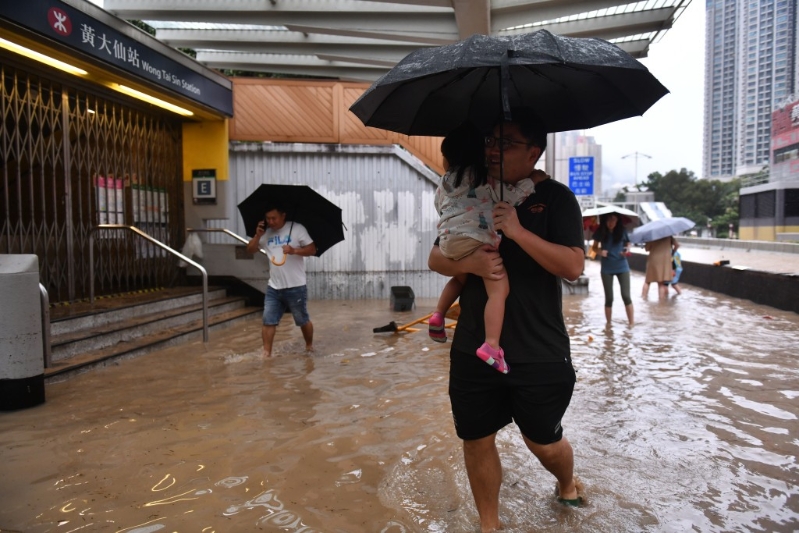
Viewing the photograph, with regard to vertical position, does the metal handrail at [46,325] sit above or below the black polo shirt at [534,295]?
below

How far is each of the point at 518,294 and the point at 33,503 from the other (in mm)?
2598

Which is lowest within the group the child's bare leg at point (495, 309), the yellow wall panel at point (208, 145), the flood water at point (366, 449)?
the flood water at point (366, 449)

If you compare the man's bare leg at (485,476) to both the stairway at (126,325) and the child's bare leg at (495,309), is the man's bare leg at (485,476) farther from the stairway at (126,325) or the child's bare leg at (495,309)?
the stairway at (126,325)

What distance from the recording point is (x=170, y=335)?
23.5 ft

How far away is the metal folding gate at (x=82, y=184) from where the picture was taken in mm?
7262

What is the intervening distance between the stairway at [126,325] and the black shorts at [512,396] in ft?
14.1

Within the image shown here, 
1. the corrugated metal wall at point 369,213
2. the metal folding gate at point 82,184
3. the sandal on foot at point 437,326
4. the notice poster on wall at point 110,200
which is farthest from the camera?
the corrugated metal wall at point 369,213

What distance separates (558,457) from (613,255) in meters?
6.37

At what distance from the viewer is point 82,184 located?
27.4ft

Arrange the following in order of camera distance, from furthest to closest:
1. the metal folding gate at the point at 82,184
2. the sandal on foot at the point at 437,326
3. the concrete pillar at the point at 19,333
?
the metal folding gate at the point at 82,184, the concrete pillar at the point at 19,333, the sandal on foot at the point at 437,326

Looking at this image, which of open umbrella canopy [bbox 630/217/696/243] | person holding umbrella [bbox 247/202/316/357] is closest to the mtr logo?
person holding umbrella [bbox 247/202/316/357]

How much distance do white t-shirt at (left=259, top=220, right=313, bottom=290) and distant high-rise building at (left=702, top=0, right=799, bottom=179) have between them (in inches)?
403

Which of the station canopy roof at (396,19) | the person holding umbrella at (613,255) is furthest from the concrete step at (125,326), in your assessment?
the person holding umbrella at (613,255)

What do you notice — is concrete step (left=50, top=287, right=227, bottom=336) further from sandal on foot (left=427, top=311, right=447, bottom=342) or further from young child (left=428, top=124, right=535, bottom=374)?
young child (left=428, top=124, right=535, bottom=374)
